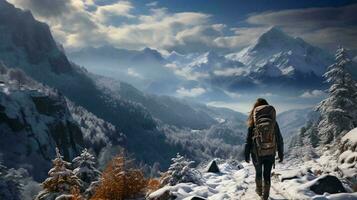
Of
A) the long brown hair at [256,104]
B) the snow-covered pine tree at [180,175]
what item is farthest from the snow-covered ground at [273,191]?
the long brown hair at [256,104]

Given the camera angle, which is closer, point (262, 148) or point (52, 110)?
point (262, 148)

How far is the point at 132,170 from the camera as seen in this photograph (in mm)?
17688

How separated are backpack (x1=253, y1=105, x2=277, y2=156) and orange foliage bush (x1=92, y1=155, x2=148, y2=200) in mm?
5097

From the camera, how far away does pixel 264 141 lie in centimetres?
1412

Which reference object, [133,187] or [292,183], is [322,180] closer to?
[292,183]

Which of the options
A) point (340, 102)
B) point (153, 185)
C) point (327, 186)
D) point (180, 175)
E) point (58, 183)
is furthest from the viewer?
point (340, 102)

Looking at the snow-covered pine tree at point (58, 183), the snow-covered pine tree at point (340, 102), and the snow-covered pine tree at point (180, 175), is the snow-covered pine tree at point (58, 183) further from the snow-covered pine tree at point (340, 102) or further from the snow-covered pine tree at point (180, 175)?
the snow-covered pine tree at point (340, 102)

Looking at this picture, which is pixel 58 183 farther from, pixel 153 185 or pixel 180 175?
pixel 180 175

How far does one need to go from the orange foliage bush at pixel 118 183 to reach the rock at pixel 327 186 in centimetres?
603

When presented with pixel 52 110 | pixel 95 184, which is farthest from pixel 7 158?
pixel 95 184

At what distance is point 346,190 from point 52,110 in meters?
179

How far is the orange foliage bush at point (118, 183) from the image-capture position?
55.5 ft

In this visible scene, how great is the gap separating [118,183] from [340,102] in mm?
34462

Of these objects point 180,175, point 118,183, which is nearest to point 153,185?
point 180,175
